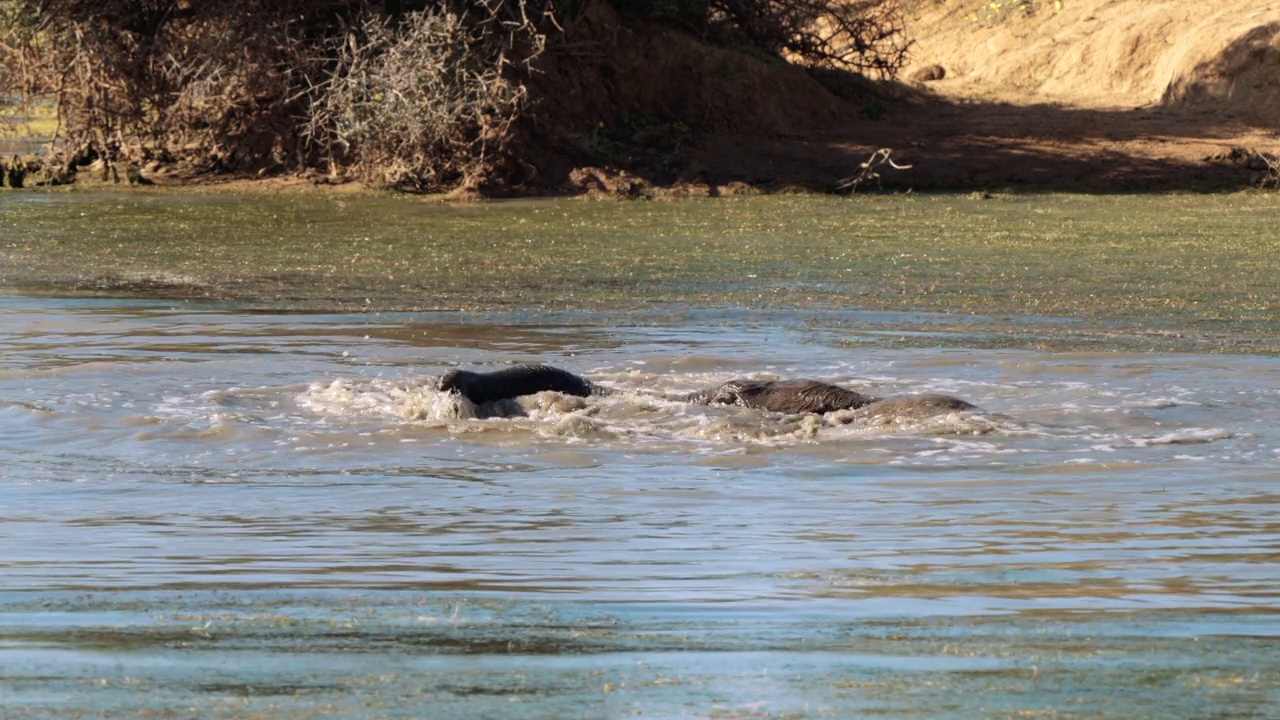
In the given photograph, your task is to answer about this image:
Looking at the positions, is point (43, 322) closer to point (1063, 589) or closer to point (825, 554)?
point (825, 554)

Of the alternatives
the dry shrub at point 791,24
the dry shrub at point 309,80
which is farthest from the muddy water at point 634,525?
the dry shrub at point 791,24

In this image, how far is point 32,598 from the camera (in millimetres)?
4422

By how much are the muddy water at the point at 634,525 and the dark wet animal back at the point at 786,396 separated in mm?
137

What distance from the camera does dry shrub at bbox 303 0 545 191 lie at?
20172mm

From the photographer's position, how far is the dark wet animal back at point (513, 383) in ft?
27.5

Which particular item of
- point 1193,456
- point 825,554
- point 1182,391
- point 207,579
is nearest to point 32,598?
point 207,579

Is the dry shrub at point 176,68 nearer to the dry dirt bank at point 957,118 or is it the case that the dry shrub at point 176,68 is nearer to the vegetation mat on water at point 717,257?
the dry dirt bank at point 957,118

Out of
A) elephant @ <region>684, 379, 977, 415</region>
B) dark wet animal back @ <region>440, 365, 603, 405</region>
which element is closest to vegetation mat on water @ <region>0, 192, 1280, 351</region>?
elephant @ <region>684, 379, 977, 415</region>

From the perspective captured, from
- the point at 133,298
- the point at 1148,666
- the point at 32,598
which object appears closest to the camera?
the point at 1148,666

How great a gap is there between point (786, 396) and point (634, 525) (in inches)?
109

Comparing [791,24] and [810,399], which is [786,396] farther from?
[791,24]

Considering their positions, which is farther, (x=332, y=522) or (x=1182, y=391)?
(x=1182, y=391)

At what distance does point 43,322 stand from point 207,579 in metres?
7.35

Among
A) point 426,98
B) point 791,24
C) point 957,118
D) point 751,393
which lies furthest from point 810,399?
point 791,24
